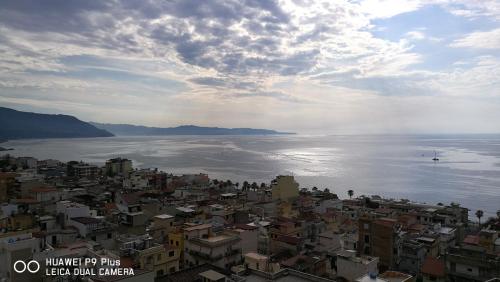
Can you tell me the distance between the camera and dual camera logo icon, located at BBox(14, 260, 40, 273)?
1495 cm

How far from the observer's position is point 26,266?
1502 cm

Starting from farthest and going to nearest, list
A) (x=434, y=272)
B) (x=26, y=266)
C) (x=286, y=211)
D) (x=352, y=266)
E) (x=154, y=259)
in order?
1. (x=286, y=211)
2. (x=434, y=272)
3. (x=352, y=266)
4. (x=154, y=259)
5. (x=26, y=266)

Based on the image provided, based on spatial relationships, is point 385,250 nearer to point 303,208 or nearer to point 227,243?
point 227,243

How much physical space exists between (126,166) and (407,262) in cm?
6237

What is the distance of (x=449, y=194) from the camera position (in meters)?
71.8

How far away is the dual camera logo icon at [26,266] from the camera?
14.9 metres

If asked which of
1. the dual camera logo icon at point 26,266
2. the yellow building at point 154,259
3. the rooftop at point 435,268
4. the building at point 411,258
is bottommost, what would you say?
the building at point 411,258

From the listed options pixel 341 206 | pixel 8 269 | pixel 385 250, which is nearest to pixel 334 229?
pixel 385 250

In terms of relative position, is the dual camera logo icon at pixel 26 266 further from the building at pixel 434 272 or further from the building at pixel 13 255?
the building at pixel 434 272

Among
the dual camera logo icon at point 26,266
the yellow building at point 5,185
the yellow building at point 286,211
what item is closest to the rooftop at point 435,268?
the yellow building at point 286,211

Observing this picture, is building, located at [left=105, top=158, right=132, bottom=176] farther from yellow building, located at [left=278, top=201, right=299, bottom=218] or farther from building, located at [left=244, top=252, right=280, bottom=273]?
building, located at [left=244, top=252, right=280, bottom=273]

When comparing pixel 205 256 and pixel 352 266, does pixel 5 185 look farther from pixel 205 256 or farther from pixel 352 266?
pixel 352 266

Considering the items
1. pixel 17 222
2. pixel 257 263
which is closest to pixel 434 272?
pixel 257 263

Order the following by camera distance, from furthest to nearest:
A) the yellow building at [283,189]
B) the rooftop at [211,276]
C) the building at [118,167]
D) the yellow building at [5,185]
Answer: the building at [118,167], the yellow building at [283,189], the yellow building at [5,185], the rooftop at [211,276]
